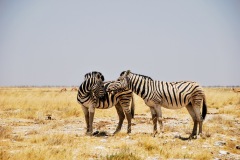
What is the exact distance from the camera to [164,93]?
12.2 meters

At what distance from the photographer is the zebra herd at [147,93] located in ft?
39.8

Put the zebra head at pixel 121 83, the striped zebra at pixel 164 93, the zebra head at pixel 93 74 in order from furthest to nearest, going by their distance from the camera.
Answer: the zebra head at pixel 93 74 < the zebra head at pixel 121 83 < the striped zebra at pixel 164 93

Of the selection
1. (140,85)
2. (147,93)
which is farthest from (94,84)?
(147,93)

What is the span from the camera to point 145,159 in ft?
27.6

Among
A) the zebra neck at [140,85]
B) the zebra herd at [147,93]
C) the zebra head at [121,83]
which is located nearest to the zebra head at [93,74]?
the zebra herd at [147,93]

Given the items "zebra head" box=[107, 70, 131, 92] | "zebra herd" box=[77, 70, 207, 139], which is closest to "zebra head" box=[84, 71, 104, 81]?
"zebra herd" box=[77, 70, 207, 139]

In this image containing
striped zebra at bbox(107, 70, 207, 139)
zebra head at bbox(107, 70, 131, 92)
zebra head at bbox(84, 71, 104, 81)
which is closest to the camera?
striped zebra at bbox(107, 70, 207, 139)

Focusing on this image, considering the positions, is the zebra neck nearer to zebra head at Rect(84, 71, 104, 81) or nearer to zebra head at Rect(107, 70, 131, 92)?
zebra head at Rect(107, 70, 131, 92)

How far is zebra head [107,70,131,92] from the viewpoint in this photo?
40.3ft

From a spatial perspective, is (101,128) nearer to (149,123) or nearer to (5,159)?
(149,123)

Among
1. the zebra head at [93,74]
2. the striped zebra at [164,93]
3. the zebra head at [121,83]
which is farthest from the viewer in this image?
the zebra head at [93,74]

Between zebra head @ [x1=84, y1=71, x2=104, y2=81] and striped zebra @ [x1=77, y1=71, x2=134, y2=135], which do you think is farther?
zebra head @ [x1=84, y1=71, x2=104, y2=81]

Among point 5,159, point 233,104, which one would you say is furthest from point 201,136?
point 233,104

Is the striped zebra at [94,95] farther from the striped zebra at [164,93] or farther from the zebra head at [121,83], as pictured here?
the striped zebra at [164,93]
